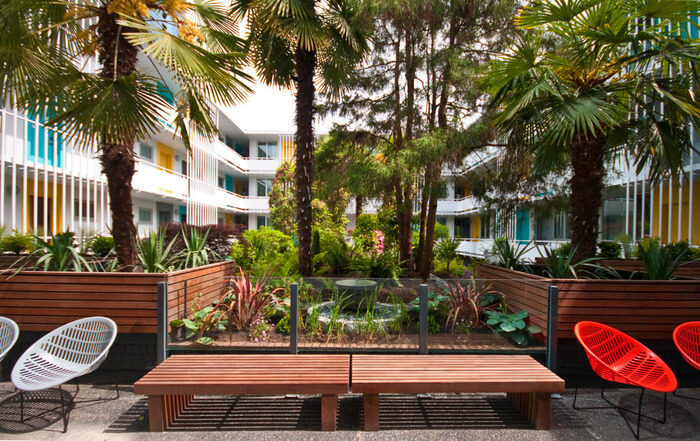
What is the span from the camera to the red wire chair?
310 centimetres

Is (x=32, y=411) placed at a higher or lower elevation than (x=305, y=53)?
lower

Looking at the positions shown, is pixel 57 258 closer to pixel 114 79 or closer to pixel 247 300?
pixel 114 79

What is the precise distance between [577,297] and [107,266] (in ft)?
18.5

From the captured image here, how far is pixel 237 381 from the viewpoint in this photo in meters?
3.06

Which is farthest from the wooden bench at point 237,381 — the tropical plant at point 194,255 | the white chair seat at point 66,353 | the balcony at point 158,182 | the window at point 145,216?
the window at point 145,216

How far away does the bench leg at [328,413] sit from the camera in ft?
10.2

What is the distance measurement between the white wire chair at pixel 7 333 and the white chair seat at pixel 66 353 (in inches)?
12.6

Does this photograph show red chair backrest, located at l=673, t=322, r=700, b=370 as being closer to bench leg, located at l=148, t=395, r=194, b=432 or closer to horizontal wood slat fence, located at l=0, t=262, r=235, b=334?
bench leg, located at l=148, t=395, r=194, b=432

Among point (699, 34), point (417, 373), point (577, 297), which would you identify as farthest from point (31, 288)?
point (699, 34)

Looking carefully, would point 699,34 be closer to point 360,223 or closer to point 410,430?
point 360,223

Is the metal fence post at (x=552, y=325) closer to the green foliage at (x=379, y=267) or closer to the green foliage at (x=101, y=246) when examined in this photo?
the green foliage at (x=379, y=267)

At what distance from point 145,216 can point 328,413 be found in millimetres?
17025

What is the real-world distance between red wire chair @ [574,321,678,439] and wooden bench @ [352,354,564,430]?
46cm

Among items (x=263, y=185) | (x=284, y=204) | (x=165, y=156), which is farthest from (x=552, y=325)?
(x=263, y=185)
